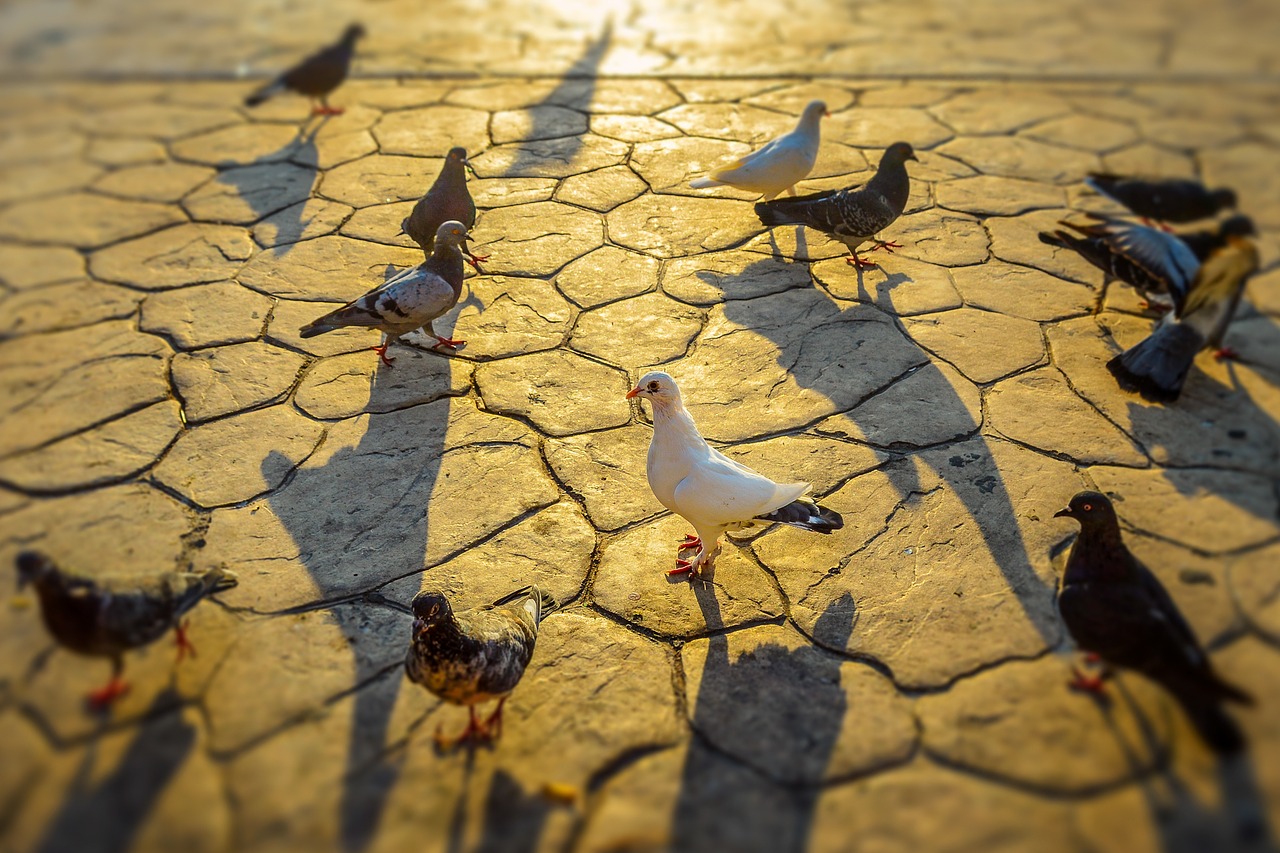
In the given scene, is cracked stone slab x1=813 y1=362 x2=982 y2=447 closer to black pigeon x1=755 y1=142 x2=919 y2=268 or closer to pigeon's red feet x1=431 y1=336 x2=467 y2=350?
black pigeon x1=755 y1=142 x2=919 y2=268

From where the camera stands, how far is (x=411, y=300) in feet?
16.6

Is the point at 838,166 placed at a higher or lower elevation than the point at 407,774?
higher

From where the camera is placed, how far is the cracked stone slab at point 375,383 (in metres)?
4.96

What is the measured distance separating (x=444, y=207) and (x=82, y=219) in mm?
3143

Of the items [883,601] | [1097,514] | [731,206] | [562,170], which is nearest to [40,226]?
[562,170]

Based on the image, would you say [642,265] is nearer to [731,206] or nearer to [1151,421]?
[731,206]

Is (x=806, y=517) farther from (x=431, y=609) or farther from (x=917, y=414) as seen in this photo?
(x=431, y=609)

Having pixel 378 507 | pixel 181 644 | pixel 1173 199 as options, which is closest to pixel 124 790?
pixel 181 644

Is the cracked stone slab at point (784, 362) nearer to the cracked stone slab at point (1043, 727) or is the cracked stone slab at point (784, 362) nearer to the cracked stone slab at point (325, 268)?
the cracked stone slab at point (1043, 727)

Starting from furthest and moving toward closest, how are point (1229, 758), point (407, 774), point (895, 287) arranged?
point (895, 287), point (407, 774), point (1229, 758)

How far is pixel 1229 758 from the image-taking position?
3010mm

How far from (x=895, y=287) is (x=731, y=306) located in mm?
1144

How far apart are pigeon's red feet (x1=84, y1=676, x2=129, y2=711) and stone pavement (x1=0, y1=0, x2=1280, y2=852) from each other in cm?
5

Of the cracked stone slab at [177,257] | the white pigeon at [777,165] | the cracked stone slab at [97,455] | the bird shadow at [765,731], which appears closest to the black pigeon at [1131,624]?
the bird shadow at [765,731]
